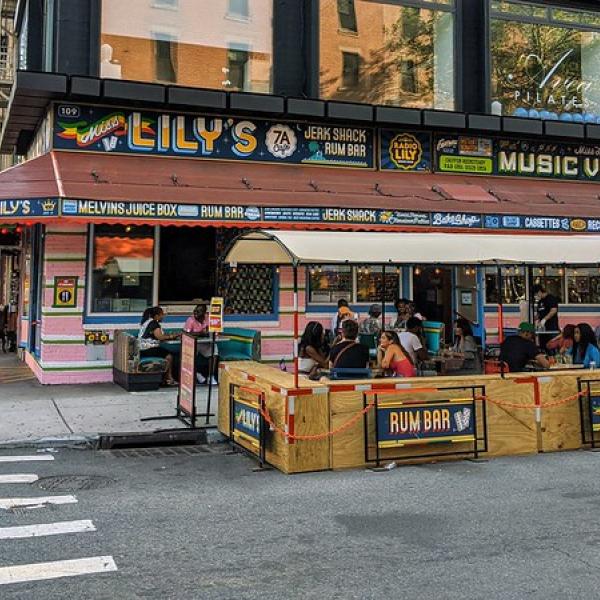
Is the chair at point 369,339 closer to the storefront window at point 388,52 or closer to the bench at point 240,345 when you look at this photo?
the bench at point 240,345

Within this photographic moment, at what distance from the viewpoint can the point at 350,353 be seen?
28.8ft

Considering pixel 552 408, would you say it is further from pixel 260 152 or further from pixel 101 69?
pixel 101 69

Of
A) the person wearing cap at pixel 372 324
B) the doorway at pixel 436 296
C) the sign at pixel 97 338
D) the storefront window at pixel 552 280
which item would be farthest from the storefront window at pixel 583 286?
the sign at pixel 97 338

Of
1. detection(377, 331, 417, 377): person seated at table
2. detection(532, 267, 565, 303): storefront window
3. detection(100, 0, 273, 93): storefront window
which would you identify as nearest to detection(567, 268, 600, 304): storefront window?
detection(532, 267, 565, 303): storefront window

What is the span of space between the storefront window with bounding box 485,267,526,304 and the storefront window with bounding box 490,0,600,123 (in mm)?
3830

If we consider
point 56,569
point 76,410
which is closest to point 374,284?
point 76,410

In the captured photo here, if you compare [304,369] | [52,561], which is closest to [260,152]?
[304,369]

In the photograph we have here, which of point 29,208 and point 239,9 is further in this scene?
point 239,9

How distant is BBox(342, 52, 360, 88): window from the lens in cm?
1512

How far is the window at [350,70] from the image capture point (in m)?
15.1

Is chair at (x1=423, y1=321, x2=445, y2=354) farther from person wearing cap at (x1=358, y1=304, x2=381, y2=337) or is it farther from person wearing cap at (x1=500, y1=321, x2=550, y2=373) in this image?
person wearing cap at (x1=500, y1=321, x2=550, y2=373)

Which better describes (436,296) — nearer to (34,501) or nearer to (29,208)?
(29,208)

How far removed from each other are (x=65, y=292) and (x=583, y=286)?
12.4 m

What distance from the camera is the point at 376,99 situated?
15406 millimetres
